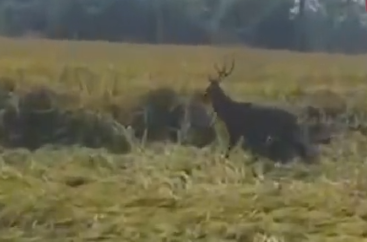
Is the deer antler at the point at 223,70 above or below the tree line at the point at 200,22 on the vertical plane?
below

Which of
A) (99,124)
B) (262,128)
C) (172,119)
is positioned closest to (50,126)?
(99,124)

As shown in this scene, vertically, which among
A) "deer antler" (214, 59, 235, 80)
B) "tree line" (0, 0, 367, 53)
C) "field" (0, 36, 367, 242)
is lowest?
"field" (0, 36, 367, 242)

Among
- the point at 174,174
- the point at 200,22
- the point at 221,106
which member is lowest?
the point at 174,174

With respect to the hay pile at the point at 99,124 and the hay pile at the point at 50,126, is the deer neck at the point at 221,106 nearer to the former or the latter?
the hay pile at the point at 99,124

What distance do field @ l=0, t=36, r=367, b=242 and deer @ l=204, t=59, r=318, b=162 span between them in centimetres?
1

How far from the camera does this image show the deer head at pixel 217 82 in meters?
1.07

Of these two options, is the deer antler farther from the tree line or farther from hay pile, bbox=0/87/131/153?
hay pile, bbox=0/87/131/153

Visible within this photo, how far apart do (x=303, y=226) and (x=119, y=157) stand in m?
0.29

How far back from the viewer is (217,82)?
42.2 inches

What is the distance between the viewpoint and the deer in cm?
107

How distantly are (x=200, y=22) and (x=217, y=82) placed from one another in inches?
3.7

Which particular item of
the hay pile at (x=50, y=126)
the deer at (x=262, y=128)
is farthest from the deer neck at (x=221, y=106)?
the hay pile at (x=50, y=126)

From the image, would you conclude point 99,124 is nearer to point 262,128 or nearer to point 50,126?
point 50,126

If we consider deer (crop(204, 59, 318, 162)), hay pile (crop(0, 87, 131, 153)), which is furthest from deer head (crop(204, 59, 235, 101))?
hay pile (crop(0, 87, 131, 153))
